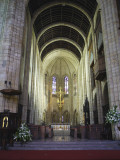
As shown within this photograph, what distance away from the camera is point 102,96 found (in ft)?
51.9

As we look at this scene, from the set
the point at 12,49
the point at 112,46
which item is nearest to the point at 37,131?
the point at 12,49

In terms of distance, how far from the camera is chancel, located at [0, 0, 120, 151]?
1098 centimetres

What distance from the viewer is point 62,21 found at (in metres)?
23.5

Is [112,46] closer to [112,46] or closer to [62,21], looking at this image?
[112,46]

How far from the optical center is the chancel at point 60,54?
1098cm

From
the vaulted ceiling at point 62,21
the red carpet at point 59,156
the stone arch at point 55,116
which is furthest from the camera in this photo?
the stone arch at point 55,116

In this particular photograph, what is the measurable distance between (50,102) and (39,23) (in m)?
→ 18.7

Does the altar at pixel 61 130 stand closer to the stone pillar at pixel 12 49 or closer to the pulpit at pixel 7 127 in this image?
the stone pillar at pixel 12 49

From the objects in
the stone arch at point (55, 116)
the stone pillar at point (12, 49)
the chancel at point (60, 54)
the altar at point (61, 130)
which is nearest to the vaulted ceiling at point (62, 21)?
the chancel at point (60, 54)

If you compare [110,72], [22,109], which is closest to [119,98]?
[110,72]

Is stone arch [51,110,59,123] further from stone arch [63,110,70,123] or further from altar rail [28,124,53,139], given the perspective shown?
altar rail [28,124,53,139]

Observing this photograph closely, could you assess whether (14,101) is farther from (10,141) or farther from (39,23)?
(39,23)

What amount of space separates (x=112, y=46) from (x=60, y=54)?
22522 millimetres

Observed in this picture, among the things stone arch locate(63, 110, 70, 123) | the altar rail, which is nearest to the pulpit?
the altar rail
